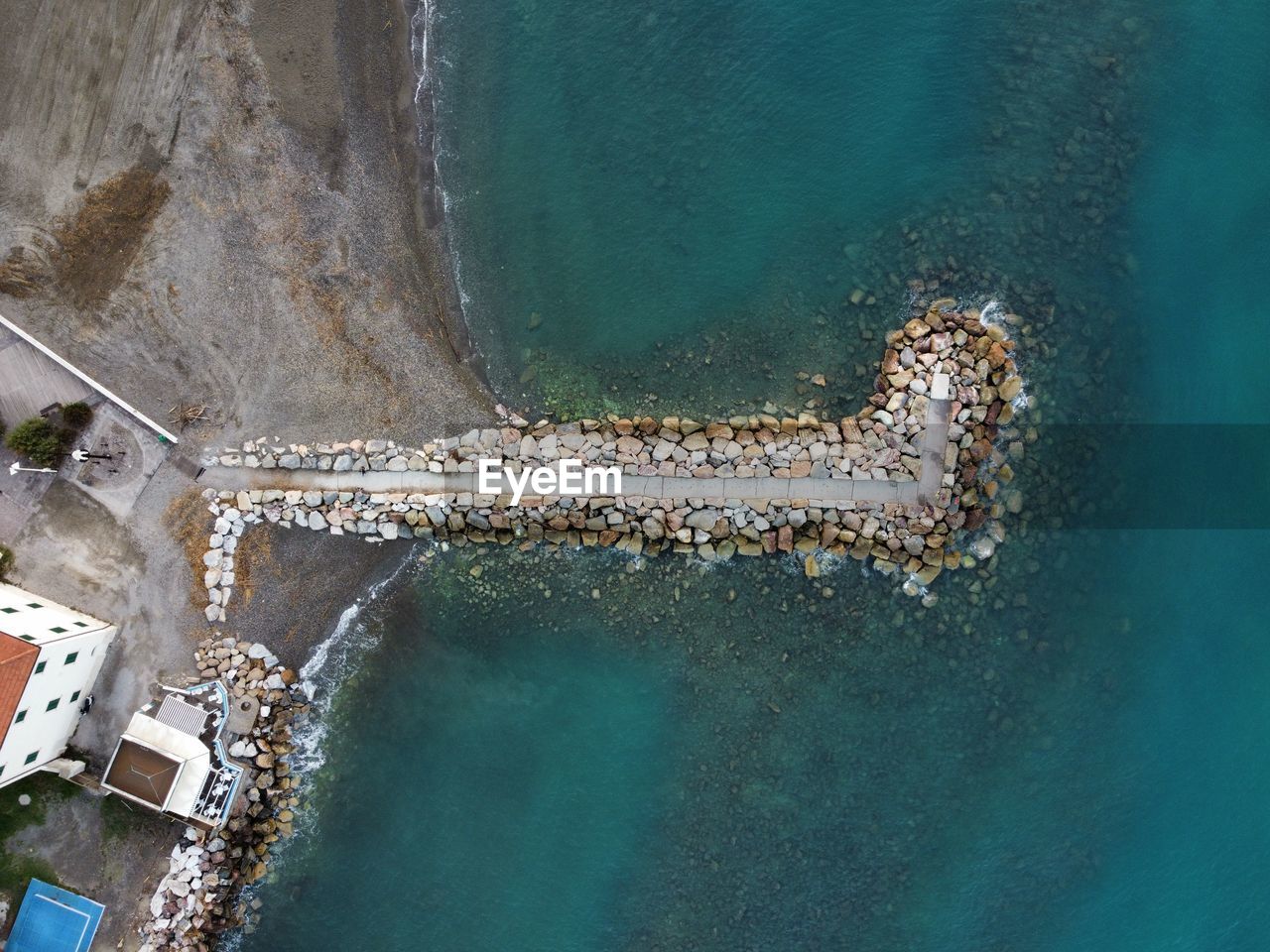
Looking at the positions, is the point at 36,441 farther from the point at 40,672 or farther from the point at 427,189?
the point at 427,189

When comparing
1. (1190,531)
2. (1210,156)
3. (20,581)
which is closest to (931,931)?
(1190,531)

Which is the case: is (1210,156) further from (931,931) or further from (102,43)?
(102,43)

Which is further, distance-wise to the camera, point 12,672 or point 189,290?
point 189,290

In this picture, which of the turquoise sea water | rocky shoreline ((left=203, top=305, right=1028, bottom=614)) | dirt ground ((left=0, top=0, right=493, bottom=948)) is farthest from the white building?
the turquoise sea water

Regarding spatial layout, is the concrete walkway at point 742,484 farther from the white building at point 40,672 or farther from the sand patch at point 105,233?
the sand patch at point 105,233

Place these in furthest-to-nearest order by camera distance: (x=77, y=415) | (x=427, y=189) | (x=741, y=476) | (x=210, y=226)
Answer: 1. (x=427, y=189)
2. (x=210, y=226)
3. (x=741, y=476)
4. (x=77, y=415)

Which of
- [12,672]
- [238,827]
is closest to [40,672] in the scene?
[12,672]
